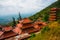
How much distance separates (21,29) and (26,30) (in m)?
1.24

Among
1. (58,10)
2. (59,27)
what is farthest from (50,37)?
(58,10)

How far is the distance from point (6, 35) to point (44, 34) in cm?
1480

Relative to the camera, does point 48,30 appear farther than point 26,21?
No

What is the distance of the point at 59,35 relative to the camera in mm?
18953

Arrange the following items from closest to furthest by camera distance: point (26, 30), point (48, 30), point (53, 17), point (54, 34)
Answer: point (54, 34) < point (48, 30) < point (53, 17) < point (26, 30)

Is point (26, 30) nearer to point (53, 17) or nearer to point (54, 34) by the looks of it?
point (53, 17)

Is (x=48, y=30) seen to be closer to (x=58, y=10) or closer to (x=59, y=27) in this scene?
(x=59, y=27)

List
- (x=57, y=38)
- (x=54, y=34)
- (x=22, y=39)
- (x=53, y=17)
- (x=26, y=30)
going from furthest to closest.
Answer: (x=26, y=30)
(x=53, y=17)
(x=22, y=39)
(x=54, y=34)
(x=57, y=38)

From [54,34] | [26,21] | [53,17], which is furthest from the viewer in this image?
[26,21]

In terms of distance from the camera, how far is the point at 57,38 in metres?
18.3

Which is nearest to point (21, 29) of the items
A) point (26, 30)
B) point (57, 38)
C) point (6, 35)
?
point (26, 30)

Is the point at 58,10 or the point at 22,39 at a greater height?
the point at 58,10

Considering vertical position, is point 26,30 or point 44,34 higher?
point 44,34

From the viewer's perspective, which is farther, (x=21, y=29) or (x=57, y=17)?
(x=21, y=29)
